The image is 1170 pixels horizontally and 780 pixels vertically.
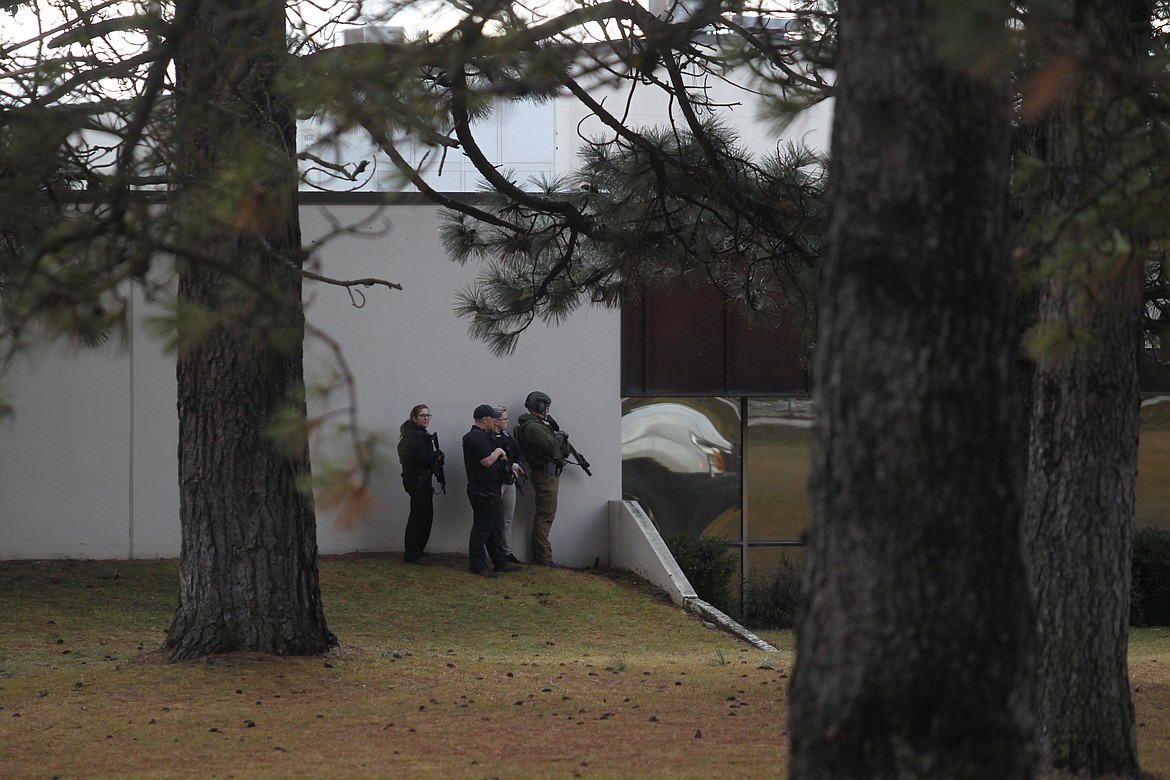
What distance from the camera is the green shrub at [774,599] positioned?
15.8 meters

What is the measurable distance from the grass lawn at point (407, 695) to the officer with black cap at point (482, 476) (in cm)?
110

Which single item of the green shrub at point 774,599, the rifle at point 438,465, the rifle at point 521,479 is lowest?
the green shrub at point 774,599

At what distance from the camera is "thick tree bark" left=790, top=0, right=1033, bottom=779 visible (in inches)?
128

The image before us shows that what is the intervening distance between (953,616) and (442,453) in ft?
39.4

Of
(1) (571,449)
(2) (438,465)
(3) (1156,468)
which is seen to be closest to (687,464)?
(1) (571,449)

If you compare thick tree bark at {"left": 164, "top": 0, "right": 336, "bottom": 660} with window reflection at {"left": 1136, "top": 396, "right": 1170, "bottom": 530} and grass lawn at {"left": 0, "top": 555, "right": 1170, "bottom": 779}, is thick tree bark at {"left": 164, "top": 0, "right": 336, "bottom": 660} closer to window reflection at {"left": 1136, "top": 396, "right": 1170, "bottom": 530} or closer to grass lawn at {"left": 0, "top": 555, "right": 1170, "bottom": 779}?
grass lawn at {"left": 0, "top": 555, "right": 1170, "bottom": 779}

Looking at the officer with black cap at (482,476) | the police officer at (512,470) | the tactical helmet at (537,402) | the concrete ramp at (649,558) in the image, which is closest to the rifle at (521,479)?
the police officer at (512,470)

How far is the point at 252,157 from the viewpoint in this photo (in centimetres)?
433

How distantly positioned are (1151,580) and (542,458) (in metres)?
7.90

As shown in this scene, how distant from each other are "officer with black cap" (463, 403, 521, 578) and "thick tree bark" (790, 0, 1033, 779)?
36.4 feet

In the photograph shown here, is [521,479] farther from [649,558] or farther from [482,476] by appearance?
[649,558]

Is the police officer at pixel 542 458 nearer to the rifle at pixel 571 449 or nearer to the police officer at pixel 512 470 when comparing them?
the rifle at pixel 571 449

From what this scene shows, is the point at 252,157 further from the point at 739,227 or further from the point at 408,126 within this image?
the point at 739,227

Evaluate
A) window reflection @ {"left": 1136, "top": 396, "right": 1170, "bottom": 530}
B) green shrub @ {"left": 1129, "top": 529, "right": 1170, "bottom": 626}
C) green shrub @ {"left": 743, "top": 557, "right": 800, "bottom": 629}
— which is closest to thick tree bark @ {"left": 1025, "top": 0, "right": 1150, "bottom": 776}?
green shrub @ {"left": 743, "top": 557, "right": 800, "bottom": 629}
